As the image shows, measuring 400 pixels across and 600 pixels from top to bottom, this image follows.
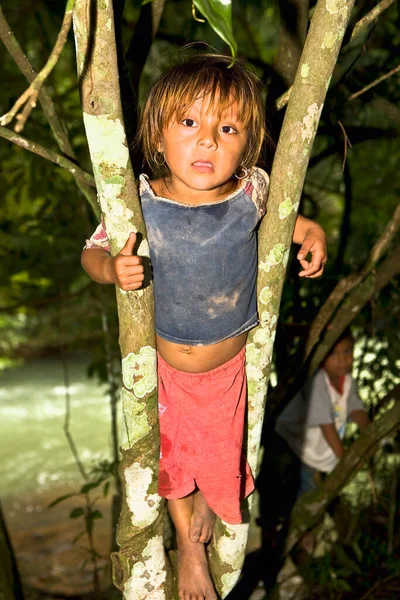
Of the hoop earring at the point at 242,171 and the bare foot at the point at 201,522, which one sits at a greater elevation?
the hoop earring at the point at 242,171

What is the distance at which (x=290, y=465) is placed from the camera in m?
3.26

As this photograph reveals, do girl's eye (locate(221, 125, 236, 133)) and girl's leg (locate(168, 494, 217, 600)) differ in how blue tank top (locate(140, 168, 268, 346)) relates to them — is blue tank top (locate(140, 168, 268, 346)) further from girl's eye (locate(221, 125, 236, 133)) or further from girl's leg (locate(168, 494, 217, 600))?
girl's leg (locate(168, 494, 217, 600))

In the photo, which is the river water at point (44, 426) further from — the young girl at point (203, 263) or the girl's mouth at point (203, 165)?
the girl's mouth at point (203, 165)

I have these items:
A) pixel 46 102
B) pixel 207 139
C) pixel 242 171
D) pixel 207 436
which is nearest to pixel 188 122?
pixel 207 139

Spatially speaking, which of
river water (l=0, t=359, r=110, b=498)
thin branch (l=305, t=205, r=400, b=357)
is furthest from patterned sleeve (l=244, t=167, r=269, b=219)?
river water (l=0, t=359, r=110, b=498)

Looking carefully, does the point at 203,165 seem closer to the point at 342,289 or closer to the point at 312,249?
the point at 312,249

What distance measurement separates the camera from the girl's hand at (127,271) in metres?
1.17

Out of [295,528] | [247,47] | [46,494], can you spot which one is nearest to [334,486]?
[295,528]

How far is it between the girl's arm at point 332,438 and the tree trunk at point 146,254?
166cm

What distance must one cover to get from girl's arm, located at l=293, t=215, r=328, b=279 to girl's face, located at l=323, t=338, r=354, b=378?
165cm

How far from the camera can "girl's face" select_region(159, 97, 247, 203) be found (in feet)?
4.75

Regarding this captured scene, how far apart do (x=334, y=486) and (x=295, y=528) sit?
0.20m

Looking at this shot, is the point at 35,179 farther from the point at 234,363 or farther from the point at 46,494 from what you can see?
the point at 46,494

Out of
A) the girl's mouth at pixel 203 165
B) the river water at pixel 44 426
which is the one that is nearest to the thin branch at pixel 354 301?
the girl's mouth at pixel 203 165
